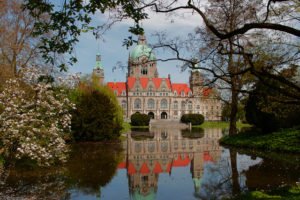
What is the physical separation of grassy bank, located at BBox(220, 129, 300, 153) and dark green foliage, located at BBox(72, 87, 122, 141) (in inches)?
377

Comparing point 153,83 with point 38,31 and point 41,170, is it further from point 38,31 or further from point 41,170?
point 38,31

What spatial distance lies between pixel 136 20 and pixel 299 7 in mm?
6505

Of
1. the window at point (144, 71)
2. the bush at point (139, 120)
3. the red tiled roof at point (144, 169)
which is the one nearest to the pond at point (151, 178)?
the red tiled roof at point (144, 169)

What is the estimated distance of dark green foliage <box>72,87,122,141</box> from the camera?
2705 cm

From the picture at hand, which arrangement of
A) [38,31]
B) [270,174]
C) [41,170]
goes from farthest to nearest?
[41,170] < [270,174] < [38,31]

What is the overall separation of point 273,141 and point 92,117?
13.5 metres

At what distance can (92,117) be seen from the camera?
2723 cm

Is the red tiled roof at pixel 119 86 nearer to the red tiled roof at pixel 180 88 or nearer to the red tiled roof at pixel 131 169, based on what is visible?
the red tiled roof at pixel 180 88

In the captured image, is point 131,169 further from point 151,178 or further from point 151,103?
point 151,103

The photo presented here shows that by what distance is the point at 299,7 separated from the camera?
33.4ft

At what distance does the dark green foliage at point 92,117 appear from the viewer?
27047 mm

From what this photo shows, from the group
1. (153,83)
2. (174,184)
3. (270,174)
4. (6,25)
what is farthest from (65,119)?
(153,83)

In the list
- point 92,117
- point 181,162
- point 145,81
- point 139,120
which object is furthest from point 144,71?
point 181,162

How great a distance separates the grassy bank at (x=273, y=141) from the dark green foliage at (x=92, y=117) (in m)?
9.58
